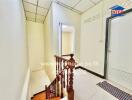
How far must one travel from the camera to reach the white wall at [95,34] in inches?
99.3

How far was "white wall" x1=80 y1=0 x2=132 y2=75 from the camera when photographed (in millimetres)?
2521

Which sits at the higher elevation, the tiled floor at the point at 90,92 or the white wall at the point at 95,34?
the white wall at the point at 95,34

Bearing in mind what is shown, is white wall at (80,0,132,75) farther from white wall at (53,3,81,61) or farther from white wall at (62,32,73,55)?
white wall at (62,32,73,55)

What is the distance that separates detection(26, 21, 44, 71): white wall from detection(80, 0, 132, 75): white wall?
241 cm

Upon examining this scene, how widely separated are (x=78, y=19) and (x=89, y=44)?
1.10m

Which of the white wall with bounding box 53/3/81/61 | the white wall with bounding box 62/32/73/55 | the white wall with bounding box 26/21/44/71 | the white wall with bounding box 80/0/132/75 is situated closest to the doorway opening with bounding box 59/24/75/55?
the white wall with bounding box 62/32/73/55

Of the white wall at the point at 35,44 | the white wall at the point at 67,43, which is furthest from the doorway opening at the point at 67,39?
the white wall at the point at 35,44

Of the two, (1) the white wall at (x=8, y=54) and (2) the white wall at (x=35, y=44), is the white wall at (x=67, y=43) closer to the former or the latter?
(1) the white wall at (x=8, y=54)

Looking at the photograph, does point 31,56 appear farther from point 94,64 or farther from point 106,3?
point 106,3

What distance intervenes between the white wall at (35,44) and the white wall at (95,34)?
94.8 inches

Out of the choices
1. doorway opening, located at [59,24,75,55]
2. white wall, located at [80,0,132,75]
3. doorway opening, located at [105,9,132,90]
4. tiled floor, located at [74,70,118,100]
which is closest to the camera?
tiled floor, located at [74,70,118,100]

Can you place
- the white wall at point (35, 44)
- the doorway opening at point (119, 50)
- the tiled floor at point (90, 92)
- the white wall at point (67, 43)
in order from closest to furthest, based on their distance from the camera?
the tiled floor at point (90, 92)
the doorway opening at point (119, 50)
the white wall at point (67, 43)
the white wall at point (35, 44)

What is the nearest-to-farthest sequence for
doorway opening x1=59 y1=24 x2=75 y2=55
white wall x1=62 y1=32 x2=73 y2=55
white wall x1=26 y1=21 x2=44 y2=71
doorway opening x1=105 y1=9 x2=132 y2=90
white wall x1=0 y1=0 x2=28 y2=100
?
1. white wall x1=0 y1=0 x2=28 y2=100
2. doorway opening x1=105 y1=9 x2=132 y2=90
3. doorway opening x1=59 y1=24 x2=75 y2=55
4. white wall x1=62 y1=32 x2=73 y2=55
5. white wall x1=26 y1=21 x2=44 y2=71

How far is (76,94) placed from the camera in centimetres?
187
